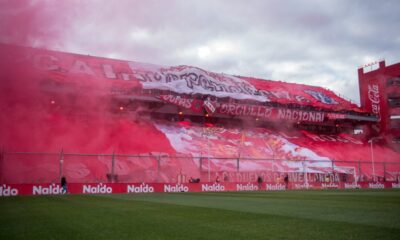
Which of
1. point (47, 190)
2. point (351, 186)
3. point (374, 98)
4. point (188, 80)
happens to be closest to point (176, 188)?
point (47, 190)

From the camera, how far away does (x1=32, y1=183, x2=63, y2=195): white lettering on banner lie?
2306cm

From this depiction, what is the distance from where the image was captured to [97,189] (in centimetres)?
→ 2480

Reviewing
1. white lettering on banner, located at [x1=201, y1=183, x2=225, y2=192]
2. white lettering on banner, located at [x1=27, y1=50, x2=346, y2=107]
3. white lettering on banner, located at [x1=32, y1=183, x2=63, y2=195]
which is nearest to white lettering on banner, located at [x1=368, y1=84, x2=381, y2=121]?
white lettering on banner, located at [x1=27, y1=50, x2=346, y2=107]

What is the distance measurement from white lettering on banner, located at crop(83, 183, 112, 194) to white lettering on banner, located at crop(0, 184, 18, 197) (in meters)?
4.26

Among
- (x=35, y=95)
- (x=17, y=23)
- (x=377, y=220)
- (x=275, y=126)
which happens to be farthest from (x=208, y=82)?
(x=377, y=220)

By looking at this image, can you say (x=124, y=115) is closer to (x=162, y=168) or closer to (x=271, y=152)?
(x=162, y=168)

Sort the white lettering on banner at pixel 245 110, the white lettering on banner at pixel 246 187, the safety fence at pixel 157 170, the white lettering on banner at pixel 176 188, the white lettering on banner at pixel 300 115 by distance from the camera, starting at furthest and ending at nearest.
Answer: the white lettering on banner at pixel 300 115, the white lettering on banner at pixel 245 110, the white lettering on banner at pixel 246 187, the white lettering on banner at pixel 176 188, the safety fence at pixel 157 170

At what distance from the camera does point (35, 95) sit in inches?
907

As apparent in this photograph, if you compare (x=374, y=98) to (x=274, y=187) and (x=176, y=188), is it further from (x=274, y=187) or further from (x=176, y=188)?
(x=176, y=188)

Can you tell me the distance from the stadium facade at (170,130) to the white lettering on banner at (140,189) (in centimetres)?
7

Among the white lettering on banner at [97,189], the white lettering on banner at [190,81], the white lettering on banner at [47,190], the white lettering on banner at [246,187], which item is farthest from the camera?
the white lettering on banner at [190,81]

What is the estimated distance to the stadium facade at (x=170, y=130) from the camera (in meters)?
24.7

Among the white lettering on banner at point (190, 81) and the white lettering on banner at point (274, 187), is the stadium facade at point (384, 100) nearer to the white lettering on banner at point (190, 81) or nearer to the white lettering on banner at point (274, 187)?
the white lettering on banner at point (190, 81)

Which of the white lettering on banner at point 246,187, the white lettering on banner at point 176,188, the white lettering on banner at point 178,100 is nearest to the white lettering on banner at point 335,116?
the white lettering on banner at point 178,100
